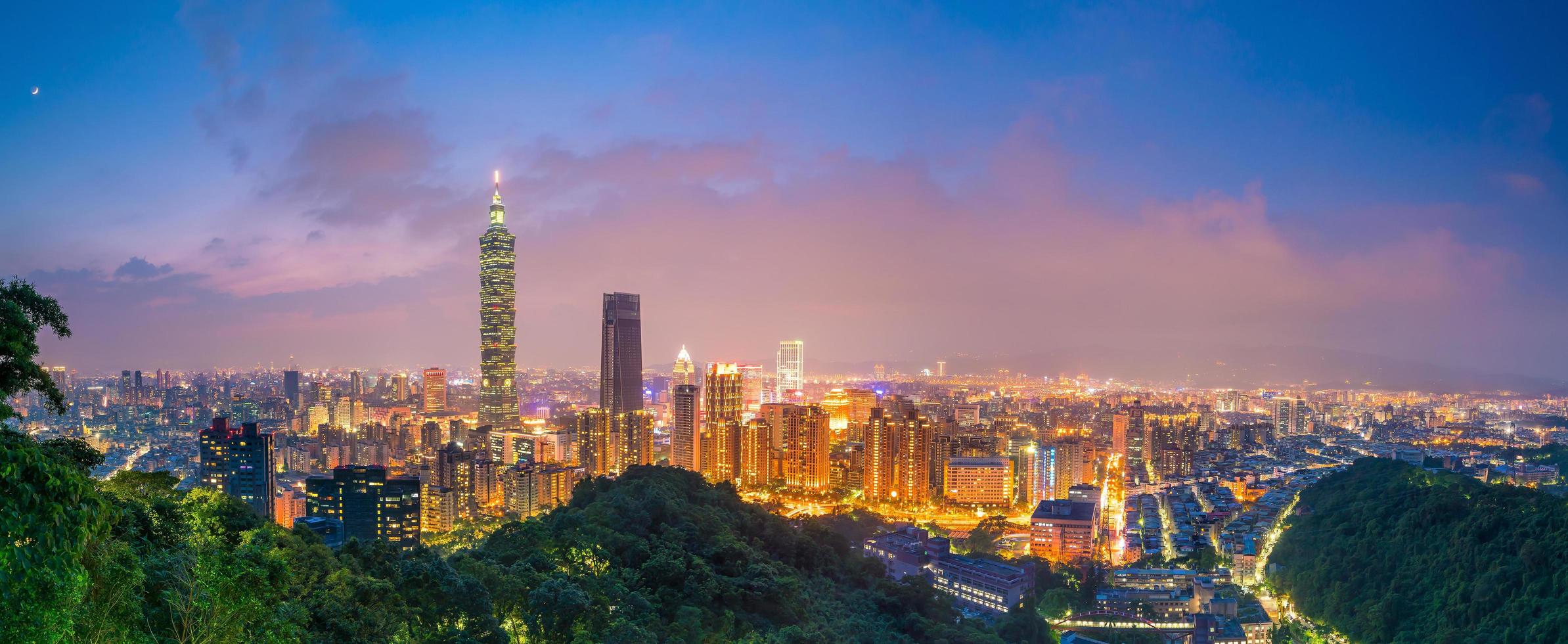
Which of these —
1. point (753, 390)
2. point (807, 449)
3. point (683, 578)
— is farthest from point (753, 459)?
point (753, 390)

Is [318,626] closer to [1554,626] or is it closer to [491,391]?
[1554,626]

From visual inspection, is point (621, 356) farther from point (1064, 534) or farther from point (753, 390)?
point (1064, 534)

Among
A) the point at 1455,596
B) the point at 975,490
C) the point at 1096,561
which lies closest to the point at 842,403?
the point at 975,490

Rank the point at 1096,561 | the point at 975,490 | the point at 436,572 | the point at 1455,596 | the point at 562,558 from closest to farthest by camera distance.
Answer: the point at 436,572 < the point at 562,558 < the point at 1455,596 < the point at 1096,561 < the point at 975,490

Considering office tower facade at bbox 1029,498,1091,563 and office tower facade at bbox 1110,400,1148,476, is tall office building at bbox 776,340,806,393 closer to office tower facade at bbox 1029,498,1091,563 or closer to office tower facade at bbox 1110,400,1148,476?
office tower facade at bbox 1110,400,1148,476

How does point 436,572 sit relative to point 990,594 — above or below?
above

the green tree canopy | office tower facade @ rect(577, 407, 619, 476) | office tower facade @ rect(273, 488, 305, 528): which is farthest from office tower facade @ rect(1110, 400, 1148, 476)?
the green tree canopy

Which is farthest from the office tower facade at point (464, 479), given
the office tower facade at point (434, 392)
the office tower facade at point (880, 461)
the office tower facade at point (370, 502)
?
the office tower facade at point (434, 392)
